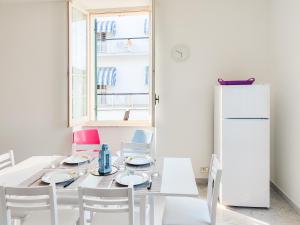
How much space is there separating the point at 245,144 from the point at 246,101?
0.50 m

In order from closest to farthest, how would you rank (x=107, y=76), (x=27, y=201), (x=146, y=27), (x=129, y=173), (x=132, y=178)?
(x=27, y=201)
(x=132, y=178)
(x=129, y=173)
(x=146, y=27)
(x=107, y=76)

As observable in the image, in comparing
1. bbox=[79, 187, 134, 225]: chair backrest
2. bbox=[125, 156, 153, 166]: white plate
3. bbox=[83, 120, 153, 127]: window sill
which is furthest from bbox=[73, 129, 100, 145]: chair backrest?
bbox=[79, 187, 134, 225]: chair backrest

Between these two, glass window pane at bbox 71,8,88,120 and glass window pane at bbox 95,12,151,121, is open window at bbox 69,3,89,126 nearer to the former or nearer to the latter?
glass window pane at bbox 71,8,88,120

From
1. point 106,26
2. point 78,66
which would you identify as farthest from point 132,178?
point 106,26

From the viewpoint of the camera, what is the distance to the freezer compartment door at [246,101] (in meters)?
3.19

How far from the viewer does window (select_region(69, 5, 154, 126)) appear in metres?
4.18

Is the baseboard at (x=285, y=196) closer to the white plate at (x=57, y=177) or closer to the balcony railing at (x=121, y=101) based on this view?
the balcony railing at (x=121, y=101)

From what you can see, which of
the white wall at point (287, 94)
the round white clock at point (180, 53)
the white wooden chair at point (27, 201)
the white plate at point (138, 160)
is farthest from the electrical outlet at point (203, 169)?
the white wooden chair at point (27, 201)

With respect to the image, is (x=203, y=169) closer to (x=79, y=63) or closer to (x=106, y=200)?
(x=79, y=63)

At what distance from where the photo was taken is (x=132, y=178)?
2062 mm

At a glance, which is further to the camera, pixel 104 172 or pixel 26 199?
pixel 104 172

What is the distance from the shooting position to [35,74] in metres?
4.32

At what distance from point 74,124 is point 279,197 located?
9.68ft

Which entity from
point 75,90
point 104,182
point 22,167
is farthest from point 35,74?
point 104,182
